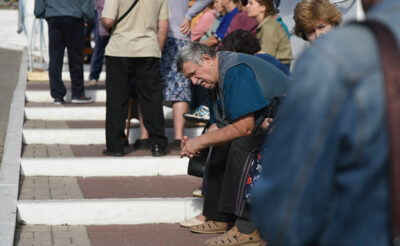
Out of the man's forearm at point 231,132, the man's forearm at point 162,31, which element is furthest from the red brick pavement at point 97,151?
the man's forearm at point 231,132

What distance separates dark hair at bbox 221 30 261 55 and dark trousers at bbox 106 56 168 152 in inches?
74.1

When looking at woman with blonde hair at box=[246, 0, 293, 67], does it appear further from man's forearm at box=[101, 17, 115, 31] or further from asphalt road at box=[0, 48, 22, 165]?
asphalt road at box=[0, 48, 22, 165]

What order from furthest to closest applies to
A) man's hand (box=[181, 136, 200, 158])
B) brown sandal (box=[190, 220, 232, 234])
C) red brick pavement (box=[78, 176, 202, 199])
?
1. red brick pavement (box=[78, 176, 202, 199])
2. brown sandal (box=[190, 220, 232, 234])
3. man's hand (box=[181, 136, 200, 158])

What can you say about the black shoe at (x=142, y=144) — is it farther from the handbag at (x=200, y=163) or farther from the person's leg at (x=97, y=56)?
the person's leg at (x=97, y=56)

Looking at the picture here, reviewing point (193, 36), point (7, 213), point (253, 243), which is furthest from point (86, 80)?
point (253, 243)

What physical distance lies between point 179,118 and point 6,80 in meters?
5.68

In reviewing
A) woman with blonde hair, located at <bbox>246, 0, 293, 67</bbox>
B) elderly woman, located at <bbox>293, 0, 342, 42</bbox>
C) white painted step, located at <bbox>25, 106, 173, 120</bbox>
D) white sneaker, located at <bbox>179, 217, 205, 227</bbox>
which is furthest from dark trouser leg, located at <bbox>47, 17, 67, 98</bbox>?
elderly woman, located at <bbox>293, 0, 342, 42</bbox>

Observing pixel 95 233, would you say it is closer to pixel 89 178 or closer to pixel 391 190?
pixel 89 178

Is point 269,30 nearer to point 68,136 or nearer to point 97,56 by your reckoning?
point 68,136

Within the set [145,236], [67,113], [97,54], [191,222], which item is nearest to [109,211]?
[145,236]

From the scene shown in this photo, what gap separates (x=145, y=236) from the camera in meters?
5.19

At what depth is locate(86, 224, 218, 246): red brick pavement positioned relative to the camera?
16.4 ft

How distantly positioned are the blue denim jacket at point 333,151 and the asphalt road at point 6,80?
5.84 metres

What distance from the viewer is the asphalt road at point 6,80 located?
28.4 feet
